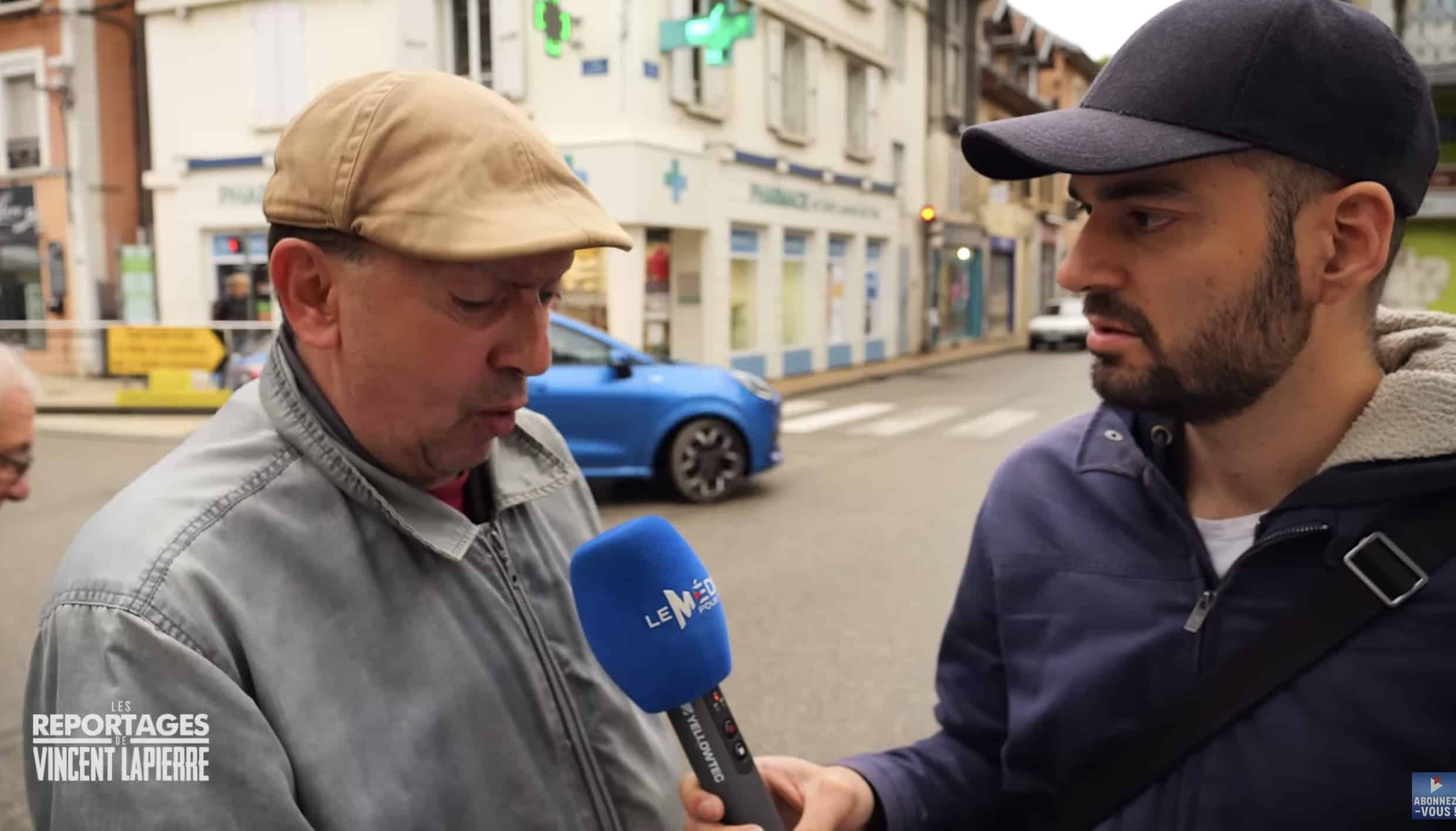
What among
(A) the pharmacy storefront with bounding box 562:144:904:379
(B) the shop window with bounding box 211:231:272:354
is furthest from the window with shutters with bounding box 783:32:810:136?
(B) the shop window with bounding box 211:231:272:354

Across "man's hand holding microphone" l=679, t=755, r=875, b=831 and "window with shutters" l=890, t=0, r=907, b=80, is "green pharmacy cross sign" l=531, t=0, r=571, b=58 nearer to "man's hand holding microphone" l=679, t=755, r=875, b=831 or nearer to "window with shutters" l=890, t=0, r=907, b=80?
"man's hand holding microphone" l=679, t=755, r=875, b=831

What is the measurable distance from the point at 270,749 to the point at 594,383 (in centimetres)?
710

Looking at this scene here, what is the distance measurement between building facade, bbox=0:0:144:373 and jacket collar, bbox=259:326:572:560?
2034cm

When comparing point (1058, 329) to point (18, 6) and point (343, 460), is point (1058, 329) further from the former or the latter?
point (343, 460)

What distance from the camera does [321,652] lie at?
50.2 inches

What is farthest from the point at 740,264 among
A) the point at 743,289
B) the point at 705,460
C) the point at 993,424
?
the point at 705,460

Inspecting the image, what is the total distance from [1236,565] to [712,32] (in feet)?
45.9

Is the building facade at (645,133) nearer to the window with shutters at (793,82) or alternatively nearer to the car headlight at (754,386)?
the window with shutters at (793,82)

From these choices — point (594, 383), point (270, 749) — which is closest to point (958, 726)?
point (270, 749)

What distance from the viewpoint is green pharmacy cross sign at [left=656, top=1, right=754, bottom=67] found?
1404 cm

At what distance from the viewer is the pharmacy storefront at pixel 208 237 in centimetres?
1792

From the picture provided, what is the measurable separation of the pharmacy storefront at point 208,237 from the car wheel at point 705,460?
11829 millimetres

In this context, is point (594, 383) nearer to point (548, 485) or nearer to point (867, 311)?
point (548, 485)

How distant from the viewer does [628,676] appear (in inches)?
52.0
